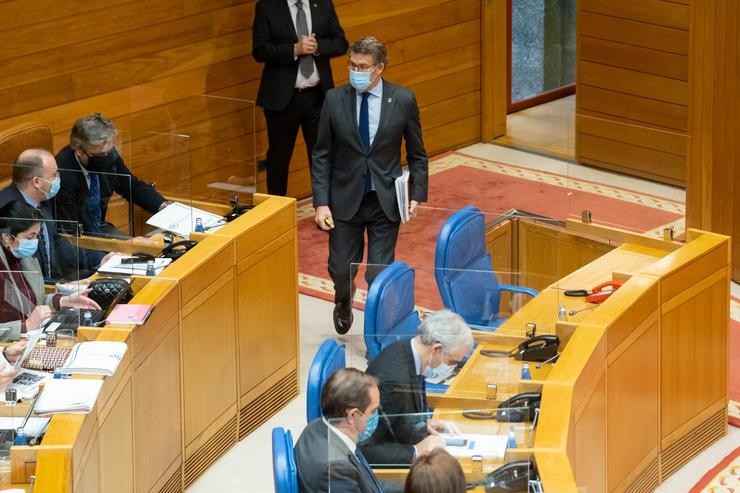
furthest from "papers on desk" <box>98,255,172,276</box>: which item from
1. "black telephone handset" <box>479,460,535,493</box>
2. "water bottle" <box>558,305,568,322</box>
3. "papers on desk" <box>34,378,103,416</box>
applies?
"black telephone handset" <box>479,460,535,493</box>

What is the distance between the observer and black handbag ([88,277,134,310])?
6430mm

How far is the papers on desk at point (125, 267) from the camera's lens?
22.4ft

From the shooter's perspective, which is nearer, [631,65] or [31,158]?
[31,158]

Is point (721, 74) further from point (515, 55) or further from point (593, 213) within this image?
point (515, 55)

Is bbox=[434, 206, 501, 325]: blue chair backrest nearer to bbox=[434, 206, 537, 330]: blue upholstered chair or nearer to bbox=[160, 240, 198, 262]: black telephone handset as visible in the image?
bbox=[434, 206, 537, 330]: blue upholstered chair

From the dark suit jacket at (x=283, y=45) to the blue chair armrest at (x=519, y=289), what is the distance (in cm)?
292

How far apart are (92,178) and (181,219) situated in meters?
0.53

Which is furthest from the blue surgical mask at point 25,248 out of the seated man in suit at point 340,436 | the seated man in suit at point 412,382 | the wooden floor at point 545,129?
the wooden floor at point 545,129

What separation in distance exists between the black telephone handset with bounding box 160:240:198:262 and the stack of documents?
43.8 inches

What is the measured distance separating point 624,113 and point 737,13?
7.54 ft

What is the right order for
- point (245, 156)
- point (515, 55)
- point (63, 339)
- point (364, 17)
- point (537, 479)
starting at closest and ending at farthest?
point (537, 479) < point (63, 339) < point (245, 156) < point (364, 17) < point (515, 55)

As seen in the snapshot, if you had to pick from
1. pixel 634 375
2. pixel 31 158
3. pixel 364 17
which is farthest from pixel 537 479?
pixel 364 17

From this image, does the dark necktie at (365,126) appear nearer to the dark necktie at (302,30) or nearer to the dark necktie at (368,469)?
the dark necktie at (302,30)

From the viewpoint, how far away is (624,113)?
1135 centimetres
